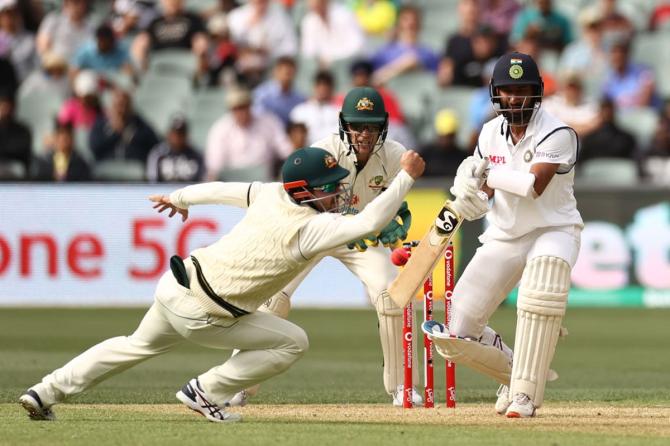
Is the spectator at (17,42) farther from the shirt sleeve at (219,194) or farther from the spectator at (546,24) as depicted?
the shirt sleeve at (219,194)

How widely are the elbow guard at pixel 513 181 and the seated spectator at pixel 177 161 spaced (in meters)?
8.86

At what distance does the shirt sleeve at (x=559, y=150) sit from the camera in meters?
7.64

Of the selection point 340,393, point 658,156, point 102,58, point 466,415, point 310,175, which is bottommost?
point 340,393

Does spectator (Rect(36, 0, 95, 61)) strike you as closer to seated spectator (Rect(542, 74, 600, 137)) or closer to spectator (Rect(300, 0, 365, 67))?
spectator (Rect(300, 0, 365, 67))

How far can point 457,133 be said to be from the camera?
17078 mm

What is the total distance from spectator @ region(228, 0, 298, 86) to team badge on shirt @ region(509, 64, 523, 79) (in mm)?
10572

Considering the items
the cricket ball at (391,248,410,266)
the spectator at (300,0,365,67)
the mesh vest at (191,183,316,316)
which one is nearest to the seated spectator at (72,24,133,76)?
the spectator at (300,0,365,67)

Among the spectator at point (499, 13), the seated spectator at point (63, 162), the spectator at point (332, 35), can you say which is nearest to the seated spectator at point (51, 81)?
the seated spectator at point (63, 162)

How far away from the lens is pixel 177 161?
53.2ft

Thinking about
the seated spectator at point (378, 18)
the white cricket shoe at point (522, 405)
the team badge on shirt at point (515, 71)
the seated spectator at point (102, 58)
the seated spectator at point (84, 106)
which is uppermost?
the team badge on shirt at point (515, 71)

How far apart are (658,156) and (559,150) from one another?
9.22 m

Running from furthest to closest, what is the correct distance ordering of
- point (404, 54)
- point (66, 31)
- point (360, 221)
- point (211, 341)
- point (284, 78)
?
1. point (66, 31)
2. point (404, 54)
3. point (284, 78)
4. point (211, 341)
5. point (360, 221)

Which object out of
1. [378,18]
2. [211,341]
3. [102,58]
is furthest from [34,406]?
[378,18]

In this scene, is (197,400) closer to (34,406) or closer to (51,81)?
(34,406)
